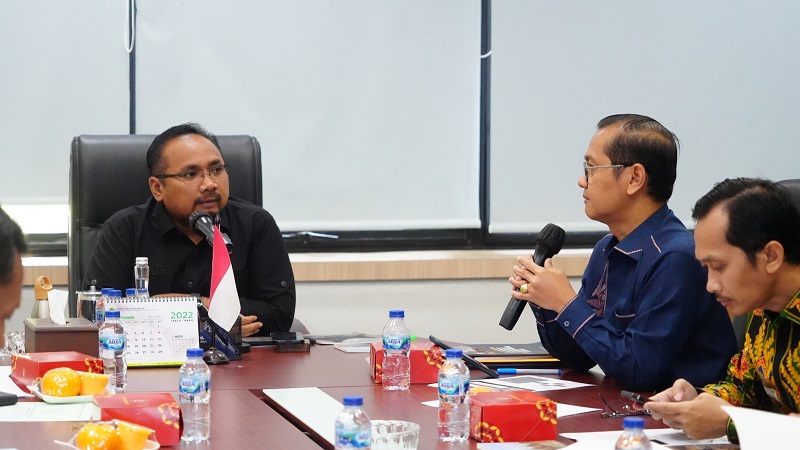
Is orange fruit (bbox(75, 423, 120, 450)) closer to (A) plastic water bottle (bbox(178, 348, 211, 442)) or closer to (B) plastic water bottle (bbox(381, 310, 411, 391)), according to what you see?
(A) plastic water bottle (bbox(178, 348, 211, 442))

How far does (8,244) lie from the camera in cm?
156


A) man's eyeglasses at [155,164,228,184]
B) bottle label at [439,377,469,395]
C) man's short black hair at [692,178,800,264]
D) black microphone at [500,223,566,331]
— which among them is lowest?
bottle label at [439,377,469,395]

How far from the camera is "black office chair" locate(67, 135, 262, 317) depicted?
346cm

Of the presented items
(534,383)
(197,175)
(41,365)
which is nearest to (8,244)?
(41,365)

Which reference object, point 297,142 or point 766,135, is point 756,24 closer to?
point 766,135

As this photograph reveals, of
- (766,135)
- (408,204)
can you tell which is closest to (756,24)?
(766,135)

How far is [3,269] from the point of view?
1560 millimetres

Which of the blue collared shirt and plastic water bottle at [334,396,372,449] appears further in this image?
the blue collared shirt

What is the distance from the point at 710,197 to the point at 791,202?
0.51 feet

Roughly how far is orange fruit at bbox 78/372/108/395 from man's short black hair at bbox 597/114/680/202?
53.6 inches

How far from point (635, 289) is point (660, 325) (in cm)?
16

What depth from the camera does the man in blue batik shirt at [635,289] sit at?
95.9 inches

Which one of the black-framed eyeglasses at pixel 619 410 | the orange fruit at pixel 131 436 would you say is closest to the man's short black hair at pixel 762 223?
the black-framed eyeglasses at pixel 619 410

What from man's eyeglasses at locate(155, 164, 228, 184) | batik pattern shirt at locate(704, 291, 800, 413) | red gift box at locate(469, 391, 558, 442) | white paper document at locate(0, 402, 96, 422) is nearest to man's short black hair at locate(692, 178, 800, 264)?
batik pattern shirt at locate(704, 291, 800, 413)
